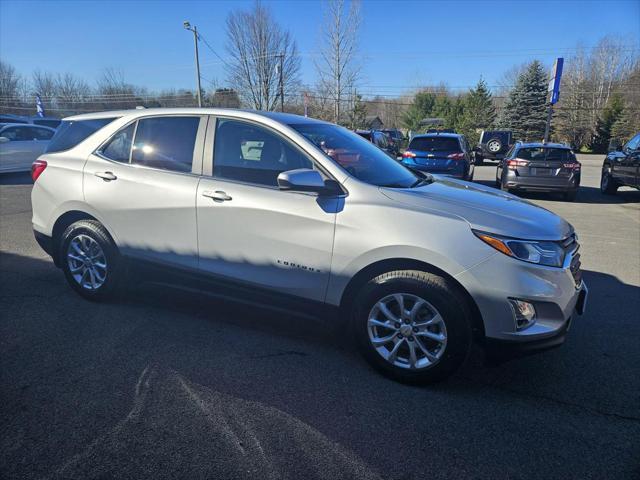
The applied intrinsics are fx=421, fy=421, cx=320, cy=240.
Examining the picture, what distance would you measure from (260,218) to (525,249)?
5.80 feet

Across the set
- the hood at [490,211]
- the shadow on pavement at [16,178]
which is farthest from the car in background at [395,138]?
the hood at [490,211]

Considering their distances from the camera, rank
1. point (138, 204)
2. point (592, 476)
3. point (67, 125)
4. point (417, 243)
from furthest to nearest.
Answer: point (67, 125) → point (138, 204) → point (417, 243) → point (592, 476)

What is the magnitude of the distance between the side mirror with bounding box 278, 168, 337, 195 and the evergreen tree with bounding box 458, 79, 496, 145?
151 ft

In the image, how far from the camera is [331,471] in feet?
6.87

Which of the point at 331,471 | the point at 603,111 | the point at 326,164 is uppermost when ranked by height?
the point at 603,111

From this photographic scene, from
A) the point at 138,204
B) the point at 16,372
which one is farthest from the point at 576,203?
the point at 16,372

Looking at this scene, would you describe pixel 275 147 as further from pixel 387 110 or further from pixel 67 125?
pixel 387 110

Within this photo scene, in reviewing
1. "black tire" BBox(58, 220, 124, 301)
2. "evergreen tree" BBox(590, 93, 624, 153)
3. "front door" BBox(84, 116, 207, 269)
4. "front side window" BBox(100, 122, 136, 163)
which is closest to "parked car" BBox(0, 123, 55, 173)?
"black tire" BBox(58, 220, 124, 301)

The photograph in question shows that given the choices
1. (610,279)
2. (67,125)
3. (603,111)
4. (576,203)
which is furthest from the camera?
(603,111)

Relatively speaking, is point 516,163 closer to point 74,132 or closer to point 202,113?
point 202,113

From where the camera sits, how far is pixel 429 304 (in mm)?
2662

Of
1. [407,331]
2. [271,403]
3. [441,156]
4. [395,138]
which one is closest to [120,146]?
[271,403]

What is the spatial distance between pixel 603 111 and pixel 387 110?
46.8 m

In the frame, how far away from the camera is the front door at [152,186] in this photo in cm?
340
